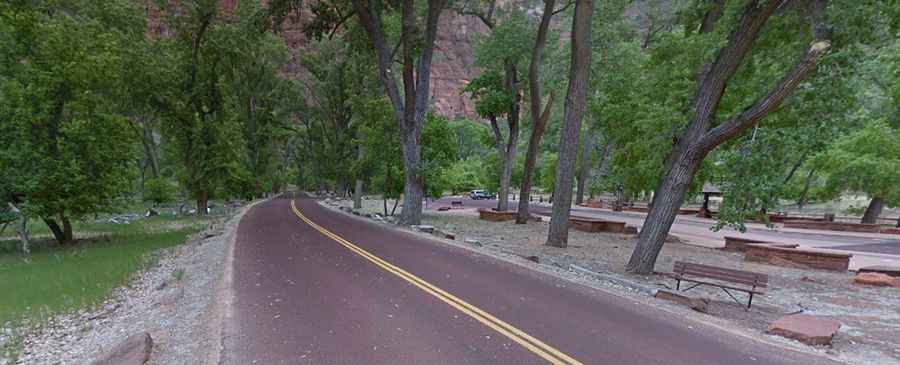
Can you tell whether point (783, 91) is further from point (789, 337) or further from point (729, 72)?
point (789, 337)

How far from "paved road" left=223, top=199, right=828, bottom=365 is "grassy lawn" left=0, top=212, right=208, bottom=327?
10.9 feet

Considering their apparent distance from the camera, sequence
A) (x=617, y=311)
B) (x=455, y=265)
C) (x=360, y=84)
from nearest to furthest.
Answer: (x=617, y=311)
(x=455, y=265)
(x=360, y=84)

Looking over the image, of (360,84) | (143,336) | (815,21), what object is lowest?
(143,336)

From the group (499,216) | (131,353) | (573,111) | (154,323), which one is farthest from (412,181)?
(131,353)

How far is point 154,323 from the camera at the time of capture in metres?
6.02

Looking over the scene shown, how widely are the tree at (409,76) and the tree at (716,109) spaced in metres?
10.9

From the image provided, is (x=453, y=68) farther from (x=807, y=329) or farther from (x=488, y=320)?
(x=807, y=329)

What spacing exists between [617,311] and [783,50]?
26.9ft

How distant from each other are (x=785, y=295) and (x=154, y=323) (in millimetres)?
12018

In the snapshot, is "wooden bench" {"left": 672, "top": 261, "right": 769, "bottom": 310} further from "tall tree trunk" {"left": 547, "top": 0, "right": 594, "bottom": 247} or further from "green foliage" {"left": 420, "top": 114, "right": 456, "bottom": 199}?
"green foliage" {"left": 420, "top": 114, "right": 456, "bottom": 199}

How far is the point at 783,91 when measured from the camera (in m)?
7.37

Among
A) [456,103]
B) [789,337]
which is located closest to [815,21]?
[789,337]

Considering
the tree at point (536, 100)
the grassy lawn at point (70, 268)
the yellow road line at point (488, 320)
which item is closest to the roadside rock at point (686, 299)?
the yellow road line at point (488, 320)

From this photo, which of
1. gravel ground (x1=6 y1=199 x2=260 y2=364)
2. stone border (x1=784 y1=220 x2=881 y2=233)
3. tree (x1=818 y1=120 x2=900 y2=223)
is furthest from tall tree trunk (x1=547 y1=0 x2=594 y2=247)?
stone border (x1=784 y1=220 x2=881 y2=233)
